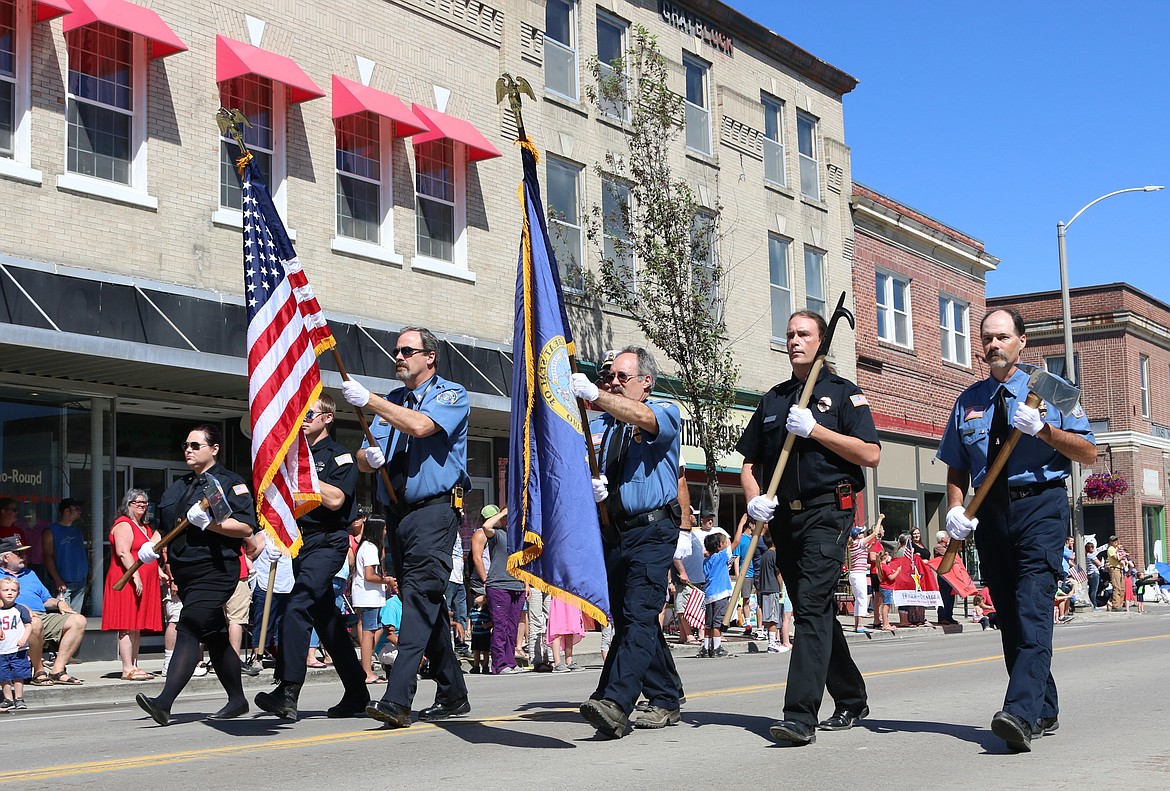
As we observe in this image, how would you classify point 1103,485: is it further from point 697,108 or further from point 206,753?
point 206,753

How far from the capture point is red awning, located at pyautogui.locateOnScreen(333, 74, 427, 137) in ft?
66.1

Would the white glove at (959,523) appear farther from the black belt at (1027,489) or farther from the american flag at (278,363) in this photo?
the american flag at (278,363)

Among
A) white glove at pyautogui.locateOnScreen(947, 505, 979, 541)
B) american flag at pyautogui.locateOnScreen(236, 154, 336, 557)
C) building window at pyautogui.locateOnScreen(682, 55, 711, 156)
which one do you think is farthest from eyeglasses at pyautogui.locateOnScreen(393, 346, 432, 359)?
building window at pyautogui.locateOnScreen(682, 55, 711, 156)

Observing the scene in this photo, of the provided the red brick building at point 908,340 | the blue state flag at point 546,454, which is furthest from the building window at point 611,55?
the blue state flag at point 546,454

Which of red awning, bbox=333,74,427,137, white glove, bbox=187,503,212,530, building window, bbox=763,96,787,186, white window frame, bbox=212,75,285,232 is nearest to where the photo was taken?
white glove, bbox=187,503,212,530

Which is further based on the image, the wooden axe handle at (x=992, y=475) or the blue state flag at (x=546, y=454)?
the blue state flag at (x=546, y=454)

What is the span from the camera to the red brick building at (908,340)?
3316 centimetres

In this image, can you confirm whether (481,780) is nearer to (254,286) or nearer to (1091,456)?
(1091,456)

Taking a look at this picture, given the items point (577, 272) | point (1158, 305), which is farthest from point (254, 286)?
point (1158, 305)

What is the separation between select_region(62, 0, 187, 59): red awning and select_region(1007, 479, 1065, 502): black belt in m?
12.7

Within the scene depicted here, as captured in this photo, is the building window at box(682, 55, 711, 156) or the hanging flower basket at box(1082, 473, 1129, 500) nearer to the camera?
the building window at box(682, 55, 711, 156)

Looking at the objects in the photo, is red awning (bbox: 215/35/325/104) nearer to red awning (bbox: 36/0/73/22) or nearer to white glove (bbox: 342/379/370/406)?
red awning (bbox: 36/0/73/22)

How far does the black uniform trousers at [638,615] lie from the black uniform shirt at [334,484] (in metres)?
1.87

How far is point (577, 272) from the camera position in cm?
2486
